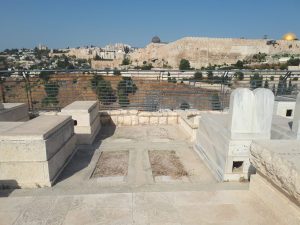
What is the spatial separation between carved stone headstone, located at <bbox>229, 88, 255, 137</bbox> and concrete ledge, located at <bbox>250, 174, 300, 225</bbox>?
0.89 meters

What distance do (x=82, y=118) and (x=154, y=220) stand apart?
160 inches

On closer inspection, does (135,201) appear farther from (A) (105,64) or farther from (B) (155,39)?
(B) (155,39)

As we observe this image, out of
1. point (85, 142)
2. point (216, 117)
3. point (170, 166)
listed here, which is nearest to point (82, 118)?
point (85, 142)

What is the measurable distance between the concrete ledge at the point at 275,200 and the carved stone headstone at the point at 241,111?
0.89m

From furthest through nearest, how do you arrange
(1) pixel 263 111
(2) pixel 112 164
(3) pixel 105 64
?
(3) pixel 105 64 < (2) pixel 112 164 < (1) pixel 263 111

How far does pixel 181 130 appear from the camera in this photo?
25.0 feet

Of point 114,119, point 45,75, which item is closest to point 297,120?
point 114,119

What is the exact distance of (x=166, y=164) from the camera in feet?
16.5

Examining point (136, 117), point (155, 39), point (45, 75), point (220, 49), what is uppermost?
point (155, 39)

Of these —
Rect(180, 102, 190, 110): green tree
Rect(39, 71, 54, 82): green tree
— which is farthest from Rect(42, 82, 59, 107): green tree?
Rect(180, 102, 190, 110): green tree

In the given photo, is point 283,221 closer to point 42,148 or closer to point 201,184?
point 201,184

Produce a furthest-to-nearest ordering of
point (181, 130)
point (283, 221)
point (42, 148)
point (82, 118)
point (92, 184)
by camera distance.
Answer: point (181, 130), point (82, 118), point (92, 184), point (42, 148), point (283, 221)

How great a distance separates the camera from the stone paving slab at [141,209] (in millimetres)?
2973

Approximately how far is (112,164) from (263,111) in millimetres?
3076
